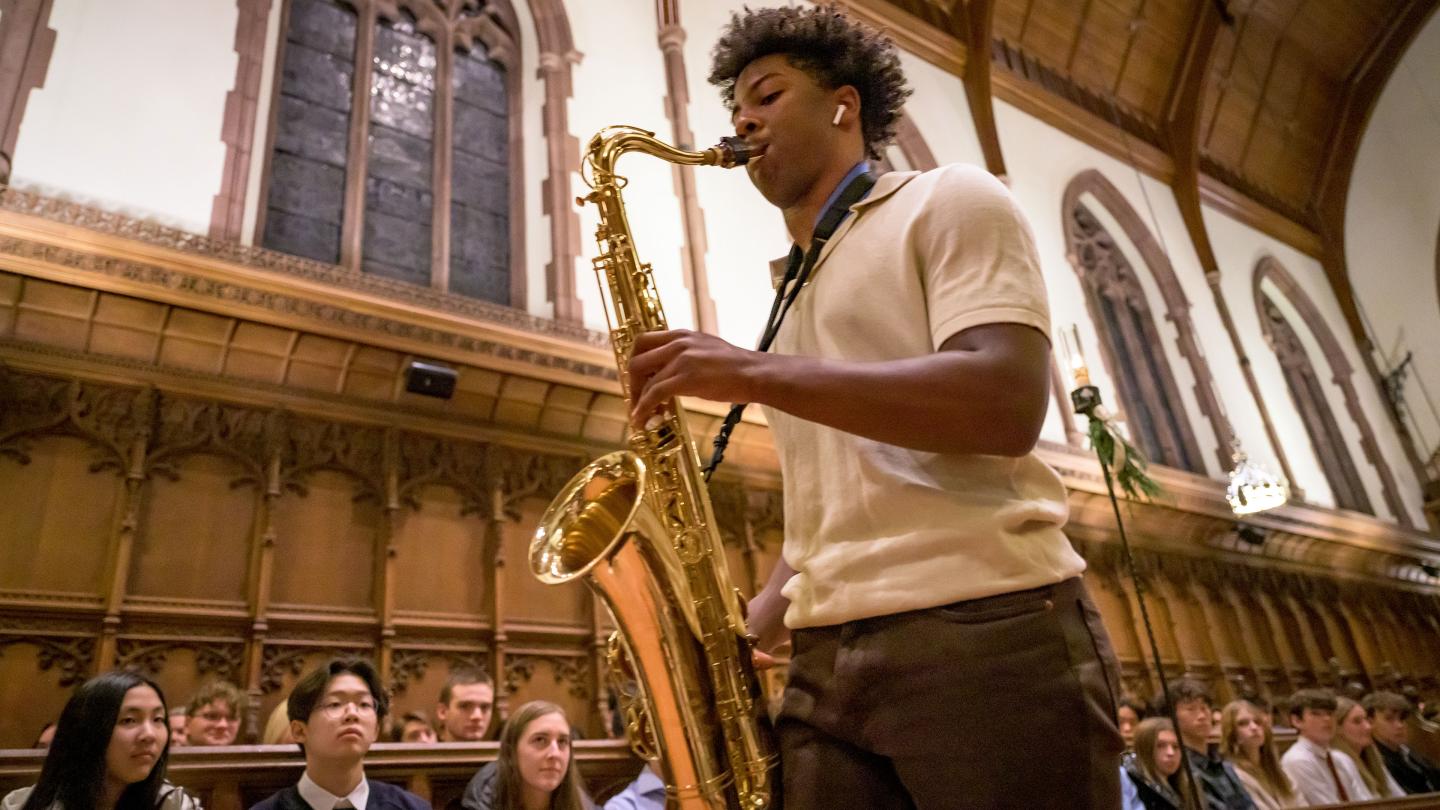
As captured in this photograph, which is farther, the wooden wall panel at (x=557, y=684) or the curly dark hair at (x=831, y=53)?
the wooden wall panel at (x=557, y=684)

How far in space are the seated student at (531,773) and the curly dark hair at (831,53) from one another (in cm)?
264

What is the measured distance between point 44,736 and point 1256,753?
19.9 ft

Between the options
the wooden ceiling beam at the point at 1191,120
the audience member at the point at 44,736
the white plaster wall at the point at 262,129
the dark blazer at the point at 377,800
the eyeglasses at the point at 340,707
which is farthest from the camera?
the wooden ceiling beam at the point at 1191,120

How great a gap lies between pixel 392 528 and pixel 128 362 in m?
1.61

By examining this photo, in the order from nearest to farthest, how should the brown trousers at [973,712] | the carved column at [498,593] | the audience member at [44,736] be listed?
the brown trousers at [973,712]
the audience member at [44,736]
the carved column at [498,593]

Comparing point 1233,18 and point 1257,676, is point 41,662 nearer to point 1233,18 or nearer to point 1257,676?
point 1257,676

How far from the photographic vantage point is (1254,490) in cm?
760

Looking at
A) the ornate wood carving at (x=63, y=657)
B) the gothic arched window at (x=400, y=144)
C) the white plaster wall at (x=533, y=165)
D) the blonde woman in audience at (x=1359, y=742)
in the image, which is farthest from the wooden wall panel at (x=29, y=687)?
the blonde woman in audience at (x=1359, y=742)

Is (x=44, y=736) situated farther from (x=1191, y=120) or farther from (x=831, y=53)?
(x=1191, y=120)

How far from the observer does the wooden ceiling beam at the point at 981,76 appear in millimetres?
10352

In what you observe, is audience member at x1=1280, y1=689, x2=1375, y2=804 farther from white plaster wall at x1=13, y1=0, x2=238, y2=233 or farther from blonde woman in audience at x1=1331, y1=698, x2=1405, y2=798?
white plaster wall at x1=13, y1=0, x2=238, y2=233

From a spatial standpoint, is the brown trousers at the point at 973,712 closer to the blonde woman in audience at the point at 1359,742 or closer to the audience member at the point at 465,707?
the audience member at the point at 465,707

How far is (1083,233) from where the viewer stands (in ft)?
38.1

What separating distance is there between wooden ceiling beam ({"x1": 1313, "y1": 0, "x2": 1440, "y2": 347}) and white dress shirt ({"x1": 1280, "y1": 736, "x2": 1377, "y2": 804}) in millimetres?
11330
